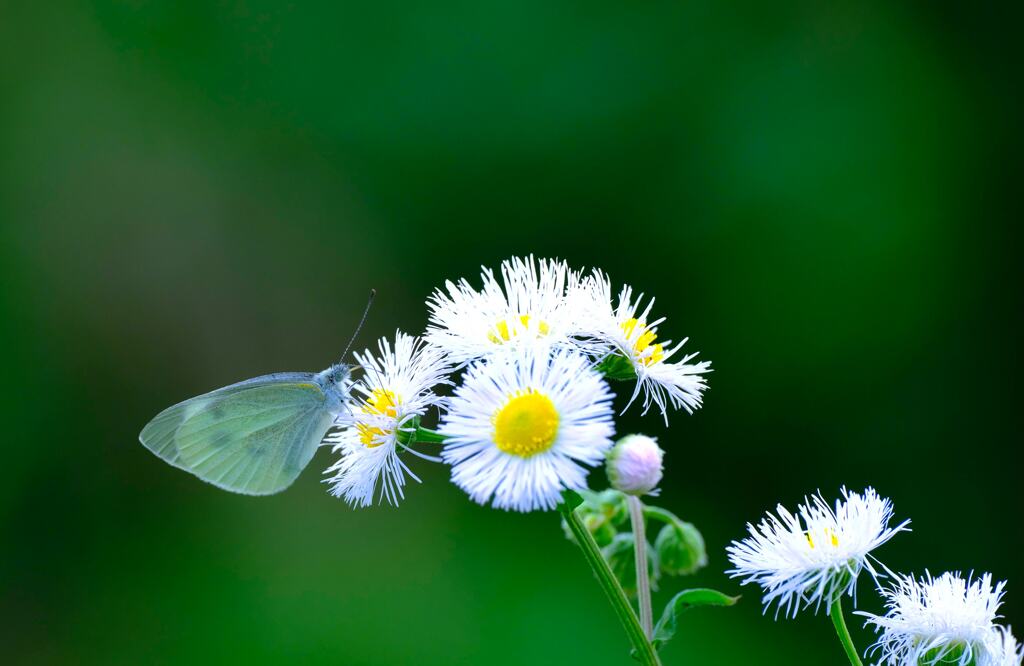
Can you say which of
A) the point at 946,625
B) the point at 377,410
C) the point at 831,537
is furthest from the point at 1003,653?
the point at 377,410

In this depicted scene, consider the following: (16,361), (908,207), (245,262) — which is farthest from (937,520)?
(16,361)

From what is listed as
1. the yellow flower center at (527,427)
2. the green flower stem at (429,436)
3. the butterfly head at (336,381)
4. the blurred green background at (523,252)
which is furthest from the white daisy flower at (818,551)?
the blurred green background at (523,252)

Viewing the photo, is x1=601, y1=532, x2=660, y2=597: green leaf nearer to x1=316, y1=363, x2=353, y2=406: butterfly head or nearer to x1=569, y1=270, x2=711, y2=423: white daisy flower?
x1=569, y1=270, x2=711, y2=423: white daisy flower

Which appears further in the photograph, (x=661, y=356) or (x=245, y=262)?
(x=245, y=262)

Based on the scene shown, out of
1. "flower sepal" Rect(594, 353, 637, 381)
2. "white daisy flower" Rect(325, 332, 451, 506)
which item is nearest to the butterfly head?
"white daisy flower" Rect(325, 332, 451, 506)

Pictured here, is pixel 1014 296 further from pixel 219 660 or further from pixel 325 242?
pixel 219 660

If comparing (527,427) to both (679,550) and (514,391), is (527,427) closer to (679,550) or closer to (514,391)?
(514,391)
